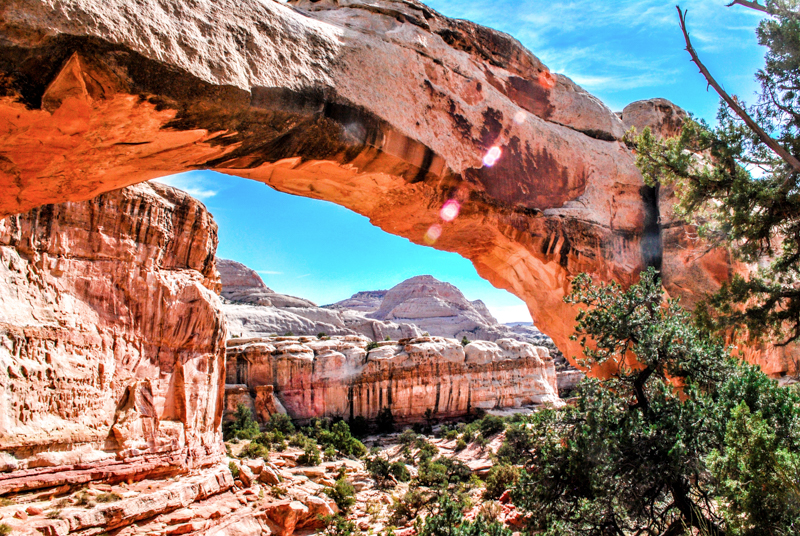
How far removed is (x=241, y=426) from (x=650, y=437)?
26.4 metres

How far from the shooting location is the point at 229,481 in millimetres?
15641

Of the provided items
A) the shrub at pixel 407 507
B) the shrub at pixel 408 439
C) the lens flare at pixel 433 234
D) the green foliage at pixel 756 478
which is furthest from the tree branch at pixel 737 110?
the shrub at pixel 408 439

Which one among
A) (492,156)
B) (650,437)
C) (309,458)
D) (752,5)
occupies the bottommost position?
(309,458)

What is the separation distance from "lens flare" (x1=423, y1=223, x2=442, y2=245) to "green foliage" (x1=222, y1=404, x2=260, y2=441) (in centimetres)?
2172

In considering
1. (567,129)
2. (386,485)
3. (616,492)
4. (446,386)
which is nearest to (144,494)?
(386,485)

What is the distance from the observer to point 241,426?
89.2 ft

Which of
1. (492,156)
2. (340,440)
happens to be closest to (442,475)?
(340,440)

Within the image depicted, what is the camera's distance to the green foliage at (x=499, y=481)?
16.9m

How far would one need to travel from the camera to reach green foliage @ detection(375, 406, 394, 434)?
3288 centimetres

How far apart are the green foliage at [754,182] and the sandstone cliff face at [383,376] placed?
2870cm

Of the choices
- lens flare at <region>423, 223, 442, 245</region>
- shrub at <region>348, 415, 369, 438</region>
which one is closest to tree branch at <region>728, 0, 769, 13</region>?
lens flare at <region>423, 223, 442, 245</region>

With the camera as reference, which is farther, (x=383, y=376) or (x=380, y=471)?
(x=383, y=376)

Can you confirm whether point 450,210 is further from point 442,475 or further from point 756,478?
point 442,475

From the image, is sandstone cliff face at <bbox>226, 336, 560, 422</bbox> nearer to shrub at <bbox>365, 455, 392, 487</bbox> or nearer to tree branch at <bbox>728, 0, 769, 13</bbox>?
shrub at <bbox>365, 455, 392, 487</bbox>
